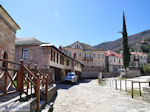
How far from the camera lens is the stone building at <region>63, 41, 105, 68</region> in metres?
42.2

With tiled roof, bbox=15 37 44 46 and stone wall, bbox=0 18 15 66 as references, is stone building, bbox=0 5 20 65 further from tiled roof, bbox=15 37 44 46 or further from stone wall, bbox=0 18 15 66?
tiled roof, bbox=15 37 44 46

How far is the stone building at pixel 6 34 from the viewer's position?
8430 mm

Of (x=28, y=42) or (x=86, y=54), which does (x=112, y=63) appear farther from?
(x=28, y=42)

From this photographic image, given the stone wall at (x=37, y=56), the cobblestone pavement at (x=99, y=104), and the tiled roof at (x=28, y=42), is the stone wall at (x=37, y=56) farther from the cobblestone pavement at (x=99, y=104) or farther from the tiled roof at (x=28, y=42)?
the cobblestone pavement at (x=99, y=104)

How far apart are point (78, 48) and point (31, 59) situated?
25.2 meters

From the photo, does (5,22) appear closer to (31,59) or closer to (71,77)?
(31,59)

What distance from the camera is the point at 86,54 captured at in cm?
4434

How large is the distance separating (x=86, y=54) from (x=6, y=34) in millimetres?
36328

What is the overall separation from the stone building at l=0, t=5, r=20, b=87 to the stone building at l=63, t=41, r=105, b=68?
105 ft

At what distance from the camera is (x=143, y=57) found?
5850 cm

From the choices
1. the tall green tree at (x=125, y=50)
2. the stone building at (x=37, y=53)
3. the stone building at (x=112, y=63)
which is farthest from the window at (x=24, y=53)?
the stone building at (x=112, y=63)

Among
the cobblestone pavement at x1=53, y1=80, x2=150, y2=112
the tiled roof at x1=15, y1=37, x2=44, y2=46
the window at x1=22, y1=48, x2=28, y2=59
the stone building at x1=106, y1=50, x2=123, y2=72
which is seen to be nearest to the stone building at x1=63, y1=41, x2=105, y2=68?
the stone building at x1=106, y1=50, x2=123, y2=72

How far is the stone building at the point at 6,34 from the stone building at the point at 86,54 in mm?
32039

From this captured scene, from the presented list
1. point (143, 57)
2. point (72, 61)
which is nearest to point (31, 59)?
point (72, 61)
